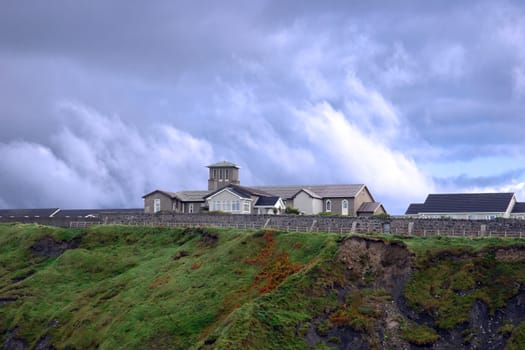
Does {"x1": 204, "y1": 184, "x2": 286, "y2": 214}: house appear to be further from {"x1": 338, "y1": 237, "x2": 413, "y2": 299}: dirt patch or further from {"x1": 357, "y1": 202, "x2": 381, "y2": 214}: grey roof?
{"x1": 338, "y1": 237, "x2": 413, "y2": 299}: dirt patch

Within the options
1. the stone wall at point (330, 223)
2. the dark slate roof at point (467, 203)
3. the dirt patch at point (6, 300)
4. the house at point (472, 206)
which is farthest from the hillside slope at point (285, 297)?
the dark slate roof at point (467, 203)

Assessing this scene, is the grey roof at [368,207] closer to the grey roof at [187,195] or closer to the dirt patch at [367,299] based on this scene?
the grey roof at [187,195]

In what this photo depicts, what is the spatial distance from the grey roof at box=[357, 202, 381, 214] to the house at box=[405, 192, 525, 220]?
4.62 meters

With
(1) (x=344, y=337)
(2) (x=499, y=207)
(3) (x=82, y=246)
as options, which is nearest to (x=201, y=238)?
(3) (x=82, y=246)

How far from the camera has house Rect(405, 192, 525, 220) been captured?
8919 cm

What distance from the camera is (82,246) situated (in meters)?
84.0

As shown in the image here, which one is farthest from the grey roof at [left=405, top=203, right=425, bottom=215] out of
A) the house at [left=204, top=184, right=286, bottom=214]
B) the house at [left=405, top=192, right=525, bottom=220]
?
the house at [left=204, top=184, right=286, bottom=214]

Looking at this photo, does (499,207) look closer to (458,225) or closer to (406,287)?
(458,225)

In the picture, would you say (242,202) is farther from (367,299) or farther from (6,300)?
(367,299)

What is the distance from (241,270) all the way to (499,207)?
41658 millimetres

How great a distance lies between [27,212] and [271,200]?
194 ft

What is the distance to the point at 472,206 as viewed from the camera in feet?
300

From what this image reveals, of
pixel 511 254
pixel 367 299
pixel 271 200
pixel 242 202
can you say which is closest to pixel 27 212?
pixel 242 202

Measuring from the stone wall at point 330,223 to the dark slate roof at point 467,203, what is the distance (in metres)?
25.1
